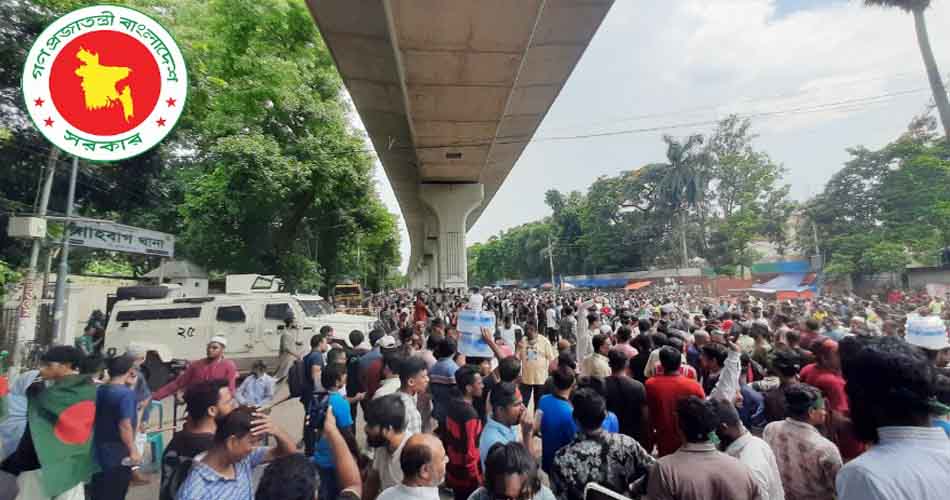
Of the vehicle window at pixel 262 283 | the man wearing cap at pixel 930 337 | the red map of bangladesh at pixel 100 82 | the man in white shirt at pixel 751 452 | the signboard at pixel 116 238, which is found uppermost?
the red map of bangladesh at pixel 100 82

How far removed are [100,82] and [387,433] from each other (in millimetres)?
4658

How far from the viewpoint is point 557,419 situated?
10.0 feet

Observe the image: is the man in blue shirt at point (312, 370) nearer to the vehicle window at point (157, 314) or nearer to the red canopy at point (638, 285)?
the vehicle window at point (157, 314)

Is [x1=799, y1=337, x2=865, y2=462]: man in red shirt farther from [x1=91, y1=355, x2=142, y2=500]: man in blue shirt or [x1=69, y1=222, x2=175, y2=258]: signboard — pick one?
[x1=69, y1=222, x2=175, y2=258]: signboard

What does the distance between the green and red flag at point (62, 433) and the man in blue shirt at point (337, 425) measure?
1.53m

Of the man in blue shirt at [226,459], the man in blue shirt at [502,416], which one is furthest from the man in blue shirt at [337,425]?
the man in blue shirt at [502,416]

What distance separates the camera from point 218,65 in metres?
16.7

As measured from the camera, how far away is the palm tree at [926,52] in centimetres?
1755

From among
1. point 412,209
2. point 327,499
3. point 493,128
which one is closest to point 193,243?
point 493,128

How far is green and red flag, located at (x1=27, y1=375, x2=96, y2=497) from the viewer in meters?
2.92

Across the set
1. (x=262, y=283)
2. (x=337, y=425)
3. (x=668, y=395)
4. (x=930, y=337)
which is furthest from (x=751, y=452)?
(x=262, y=283)

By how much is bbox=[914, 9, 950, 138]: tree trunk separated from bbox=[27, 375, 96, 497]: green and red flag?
26.3m

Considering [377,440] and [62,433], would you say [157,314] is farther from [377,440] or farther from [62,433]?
[377,440]

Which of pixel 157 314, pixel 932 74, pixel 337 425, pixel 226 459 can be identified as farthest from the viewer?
pixel 932 74
